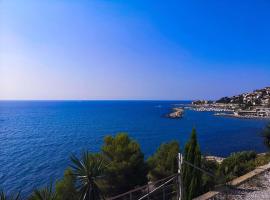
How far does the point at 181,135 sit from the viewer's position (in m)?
60.8

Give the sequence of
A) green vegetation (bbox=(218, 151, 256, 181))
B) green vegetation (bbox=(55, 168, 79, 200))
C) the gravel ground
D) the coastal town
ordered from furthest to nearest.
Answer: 1. the coastal town
2. green vegetation (bbox=(218, 151, 256, 181))
3. green vegetation (bbox=(55, 168, 79, 200))
4. the gravel ground

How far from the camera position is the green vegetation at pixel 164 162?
61.3ft

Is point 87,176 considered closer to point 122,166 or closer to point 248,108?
point 122,166

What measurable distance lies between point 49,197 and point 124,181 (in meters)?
6.32

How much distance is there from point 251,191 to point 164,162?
9.57 metres

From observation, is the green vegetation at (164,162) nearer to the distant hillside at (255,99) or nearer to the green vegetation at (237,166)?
the green vegetation at (237,166)

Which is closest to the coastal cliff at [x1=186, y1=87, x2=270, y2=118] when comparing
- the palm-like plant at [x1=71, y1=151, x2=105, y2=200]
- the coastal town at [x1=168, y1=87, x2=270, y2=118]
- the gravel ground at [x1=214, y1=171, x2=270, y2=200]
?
the coastal town at [x1=168, y1=87, x2=270, y2=118]

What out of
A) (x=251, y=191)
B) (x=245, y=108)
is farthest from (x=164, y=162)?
(x=245, y=108)

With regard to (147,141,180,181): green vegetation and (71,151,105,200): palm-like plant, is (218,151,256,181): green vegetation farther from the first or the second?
(71,151,105,200): palm-like plant

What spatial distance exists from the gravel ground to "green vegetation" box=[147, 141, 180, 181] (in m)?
7.85

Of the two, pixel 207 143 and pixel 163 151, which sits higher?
pixel 163 151

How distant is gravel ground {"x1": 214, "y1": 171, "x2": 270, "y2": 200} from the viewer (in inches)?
366

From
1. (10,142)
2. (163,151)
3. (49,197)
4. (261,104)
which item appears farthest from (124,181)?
(261,104)

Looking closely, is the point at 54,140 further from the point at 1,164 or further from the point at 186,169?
the point at 186,169
